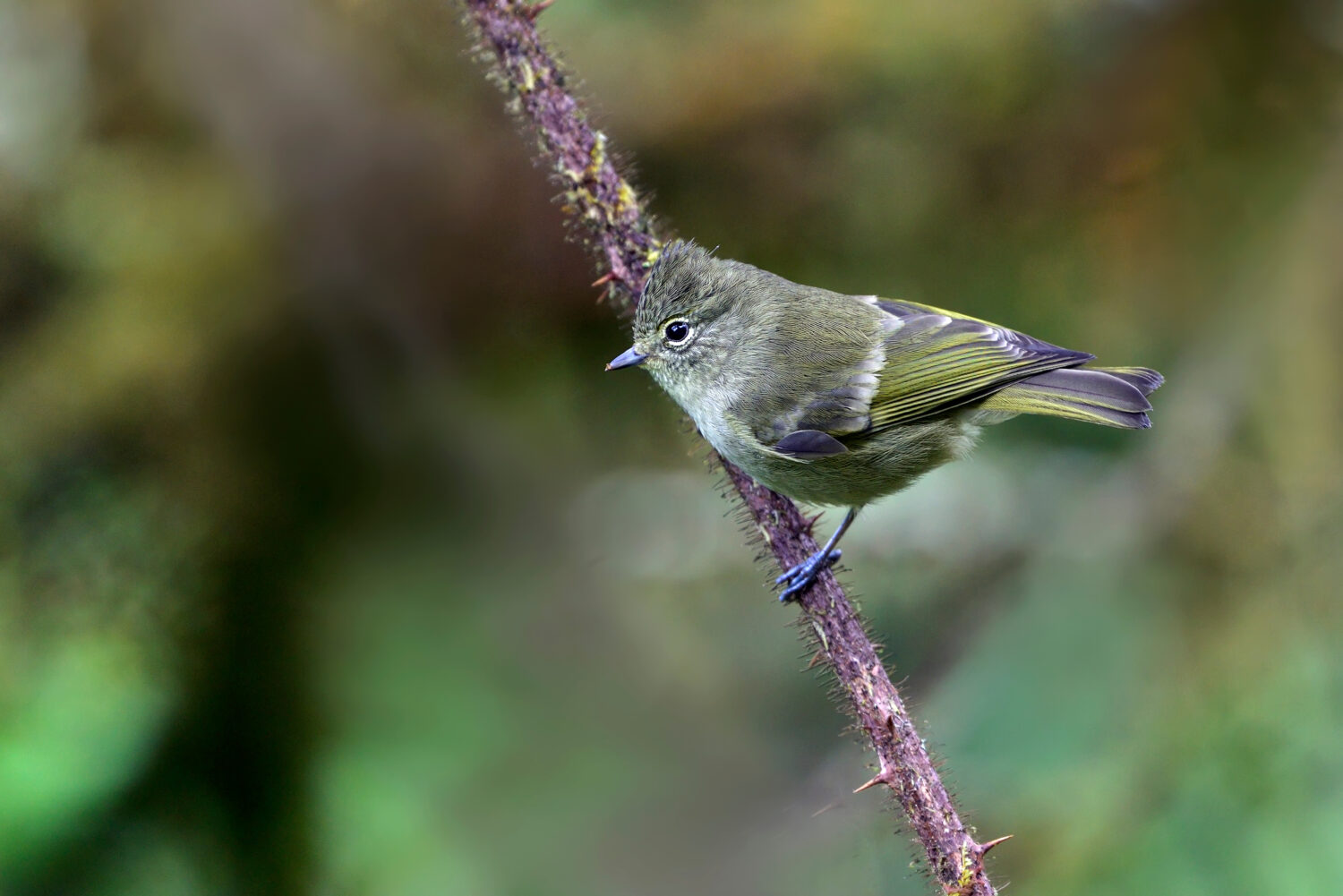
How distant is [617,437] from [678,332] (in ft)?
7.29

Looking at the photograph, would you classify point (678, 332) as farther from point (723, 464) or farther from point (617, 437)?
point (617, 437)

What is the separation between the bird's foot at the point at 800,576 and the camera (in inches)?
108

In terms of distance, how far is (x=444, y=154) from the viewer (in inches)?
207

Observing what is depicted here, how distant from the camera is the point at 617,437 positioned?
18.4ft

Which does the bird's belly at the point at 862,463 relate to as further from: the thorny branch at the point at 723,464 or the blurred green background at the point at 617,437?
the blurred green background at the point at 617,437

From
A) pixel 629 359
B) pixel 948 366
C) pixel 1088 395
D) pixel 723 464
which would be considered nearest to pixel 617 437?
pixel 629 359

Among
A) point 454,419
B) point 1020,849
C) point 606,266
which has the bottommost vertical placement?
point 1020,849

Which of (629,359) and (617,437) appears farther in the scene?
(617,437)

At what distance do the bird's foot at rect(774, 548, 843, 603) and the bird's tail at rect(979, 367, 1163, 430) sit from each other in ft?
3.37

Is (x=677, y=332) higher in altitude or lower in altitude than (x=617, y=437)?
lower

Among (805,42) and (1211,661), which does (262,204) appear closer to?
(805,42)

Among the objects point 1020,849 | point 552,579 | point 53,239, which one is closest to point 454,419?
point 552,579

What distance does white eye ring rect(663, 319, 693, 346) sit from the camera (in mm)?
3391

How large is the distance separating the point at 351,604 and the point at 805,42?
3649mm
